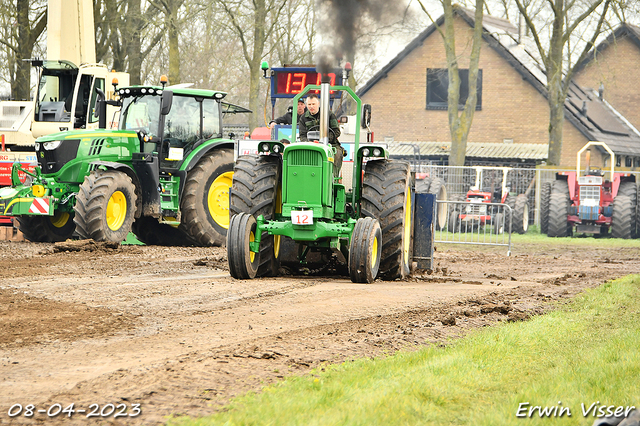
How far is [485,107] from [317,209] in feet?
105

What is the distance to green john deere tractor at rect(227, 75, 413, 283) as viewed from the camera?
9.45 m

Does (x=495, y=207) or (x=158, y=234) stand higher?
(x=495, y=207)

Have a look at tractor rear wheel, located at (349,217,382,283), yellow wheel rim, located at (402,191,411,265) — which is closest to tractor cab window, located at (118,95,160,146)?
yellow wheel rim, located at (402,191,411,265)

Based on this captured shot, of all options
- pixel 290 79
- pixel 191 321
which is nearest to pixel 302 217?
pixel 191 321

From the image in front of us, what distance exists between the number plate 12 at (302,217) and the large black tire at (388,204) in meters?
0.98

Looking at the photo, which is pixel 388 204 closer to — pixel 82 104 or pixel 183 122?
pixel 183 122

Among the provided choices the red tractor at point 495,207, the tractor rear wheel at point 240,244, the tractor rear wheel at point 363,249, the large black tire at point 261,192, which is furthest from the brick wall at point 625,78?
the tractor rear wheel at point 240,244

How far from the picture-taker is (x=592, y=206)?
2253 centimetres

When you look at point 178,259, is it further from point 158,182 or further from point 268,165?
point 268,165

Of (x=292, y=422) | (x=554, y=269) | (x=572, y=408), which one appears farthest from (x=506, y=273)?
(x=292, y=422)

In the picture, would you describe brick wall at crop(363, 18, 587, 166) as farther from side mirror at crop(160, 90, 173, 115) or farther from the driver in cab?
the driver in cab

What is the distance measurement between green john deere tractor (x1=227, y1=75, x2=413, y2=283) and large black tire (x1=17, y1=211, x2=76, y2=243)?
6.45 m

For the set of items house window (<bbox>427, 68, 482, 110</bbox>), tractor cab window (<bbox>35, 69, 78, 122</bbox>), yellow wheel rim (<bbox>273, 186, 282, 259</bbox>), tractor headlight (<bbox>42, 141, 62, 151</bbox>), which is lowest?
yellow wheel rim (<bbox>273, 186, 282, 259</bbox>)

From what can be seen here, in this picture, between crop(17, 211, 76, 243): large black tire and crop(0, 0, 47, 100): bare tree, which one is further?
crop(0, 0, 47, 100): bare tree
